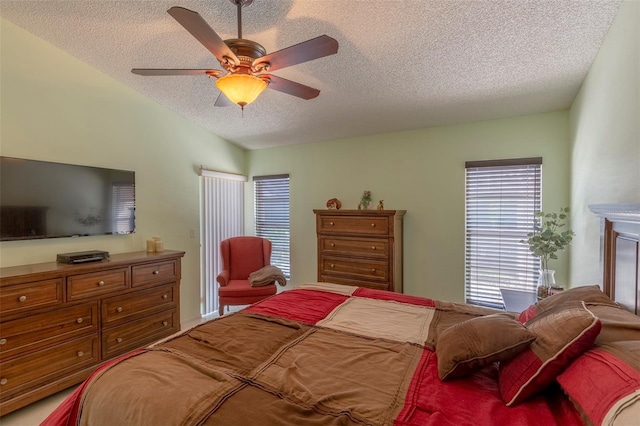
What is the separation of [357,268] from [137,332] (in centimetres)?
236

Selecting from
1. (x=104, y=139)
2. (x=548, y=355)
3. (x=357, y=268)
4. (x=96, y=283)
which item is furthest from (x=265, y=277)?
(x=548, y=355)

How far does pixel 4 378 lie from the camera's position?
1.99 m

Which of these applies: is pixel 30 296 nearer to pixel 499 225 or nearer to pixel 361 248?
pixel 361 248

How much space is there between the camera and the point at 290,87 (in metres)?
1.97

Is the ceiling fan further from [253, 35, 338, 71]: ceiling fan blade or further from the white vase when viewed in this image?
the white vase

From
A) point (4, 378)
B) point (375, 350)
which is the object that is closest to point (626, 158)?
point (375, 350)

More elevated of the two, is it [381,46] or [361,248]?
[381,46]

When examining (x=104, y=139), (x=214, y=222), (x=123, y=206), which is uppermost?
(x=104, y=139)

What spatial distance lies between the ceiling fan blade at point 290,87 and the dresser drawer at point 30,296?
2237 mm

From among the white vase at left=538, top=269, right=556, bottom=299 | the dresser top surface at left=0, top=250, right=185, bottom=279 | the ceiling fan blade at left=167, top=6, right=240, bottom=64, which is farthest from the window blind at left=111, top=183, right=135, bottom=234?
the white vase at left=538, top=269, right=556, bottom=299

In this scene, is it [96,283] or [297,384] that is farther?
[96,283]

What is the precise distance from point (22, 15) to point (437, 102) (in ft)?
11.7

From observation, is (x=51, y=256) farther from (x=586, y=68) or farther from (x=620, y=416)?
(x=586, y=68)

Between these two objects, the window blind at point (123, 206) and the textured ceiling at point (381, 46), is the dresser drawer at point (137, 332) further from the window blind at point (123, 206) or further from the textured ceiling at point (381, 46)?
the textured ceiling at point (381, 46)
